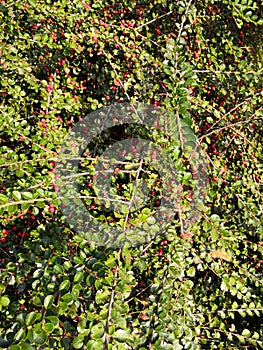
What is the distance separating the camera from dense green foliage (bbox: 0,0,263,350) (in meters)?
1.02

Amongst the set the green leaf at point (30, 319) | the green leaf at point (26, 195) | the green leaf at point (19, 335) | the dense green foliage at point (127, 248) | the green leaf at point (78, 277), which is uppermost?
the green leaf at point (26, 195)

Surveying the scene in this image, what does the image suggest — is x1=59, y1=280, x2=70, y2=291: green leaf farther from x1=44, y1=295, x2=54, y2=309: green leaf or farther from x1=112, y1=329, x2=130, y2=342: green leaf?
x1=112, y1=329, x2=130, y2=342: green leaf

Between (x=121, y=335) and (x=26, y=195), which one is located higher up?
(x=26, y=195)

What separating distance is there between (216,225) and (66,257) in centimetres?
51

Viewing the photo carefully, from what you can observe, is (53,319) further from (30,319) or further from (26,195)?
(26,195)

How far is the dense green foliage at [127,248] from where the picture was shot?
40.3 inches

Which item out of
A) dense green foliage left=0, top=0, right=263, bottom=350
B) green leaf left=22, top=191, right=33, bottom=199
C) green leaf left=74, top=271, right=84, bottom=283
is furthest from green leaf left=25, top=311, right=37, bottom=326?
green leaf left=22, top=191, right=33, bottom=199

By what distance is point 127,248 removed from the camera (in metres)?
1.12

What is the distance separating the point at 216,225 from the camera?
4.40 ft

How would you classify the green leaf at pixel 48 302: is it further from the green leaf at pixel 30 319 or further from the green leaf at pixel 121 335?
the green leaf at pixel 121 335

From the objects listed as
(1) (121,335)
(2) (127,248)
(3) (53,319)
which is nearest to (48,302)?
(3) (53,319)

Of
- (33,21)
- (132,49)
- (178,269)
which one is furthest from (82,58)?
(178,269)

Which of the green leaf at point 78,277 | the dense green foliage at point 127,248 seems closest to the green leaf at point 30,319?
the dense green foliage at point 127,248

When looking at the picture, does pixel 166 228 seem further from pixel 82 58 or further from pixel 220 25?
pixel 220 25
